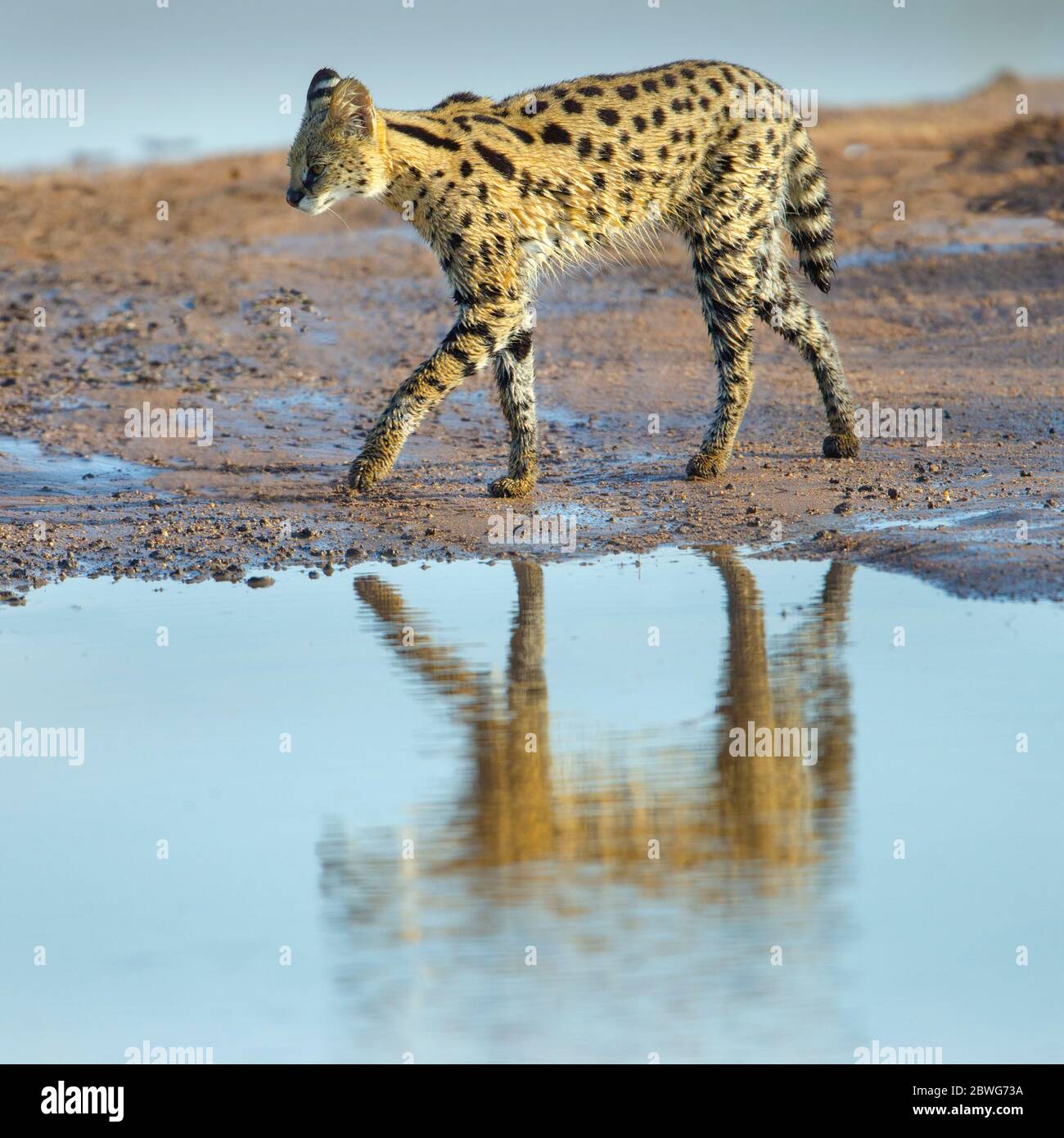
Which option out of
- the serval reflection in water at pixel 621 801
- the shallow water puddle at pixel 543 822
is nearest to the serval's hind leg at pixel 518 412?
the shallow water puddle at pixel 543 822

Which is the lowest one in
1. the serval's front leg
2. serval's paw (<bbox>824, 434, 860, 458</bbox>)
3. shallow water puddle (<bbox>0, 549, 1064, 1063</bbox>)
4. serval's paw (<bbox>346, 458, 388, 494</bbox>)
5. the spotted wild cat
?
shallow water puddle (<bbox>0, 549, 1064, 1063</bbox>)

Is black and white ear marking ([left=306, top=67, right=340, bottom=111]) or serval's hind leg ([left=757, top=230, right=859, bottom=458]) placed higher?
black and white ear marking ([left=306, top=67, right=340, bottom=111])

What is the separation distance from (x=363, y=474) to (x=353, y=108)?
1.66 meters

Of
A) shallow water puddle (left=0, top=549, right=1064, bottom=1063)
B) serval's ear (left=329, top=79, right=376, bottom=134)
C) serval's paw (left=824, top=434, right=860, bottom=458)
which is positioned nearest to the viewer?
shallow water puddle (left=0, top=549, right=1064, bottom=1063)

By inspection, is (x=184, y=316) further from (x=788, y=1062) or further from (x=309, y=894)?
(x=788, y=1062)

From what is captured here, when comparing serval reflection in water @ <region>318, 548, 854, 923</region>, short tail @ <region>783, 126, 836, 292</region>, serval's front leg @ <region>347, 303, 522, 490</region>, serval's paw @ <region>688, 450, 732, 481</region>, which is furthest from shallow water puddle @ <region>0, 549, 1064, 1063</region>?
short tail @ <region>783, 126, 836, 292</region>

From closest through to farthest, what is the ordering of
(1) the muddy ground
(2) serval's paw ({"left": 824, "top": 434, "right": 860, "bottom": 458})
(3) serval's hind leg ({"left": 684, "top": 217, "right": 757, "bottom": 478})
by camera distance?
1. (1) the muddy ground
2. (3) serval's hind leg ({"left": 684, "top": 217, "right": 757, "bottom": 478})
3. (2) serval's paw ({"left": 824, "top": 434, "right": 860, "bottom": 458})

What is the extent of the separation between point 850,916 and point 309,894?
1253 mm

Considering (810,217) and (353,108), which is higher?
(353,108)

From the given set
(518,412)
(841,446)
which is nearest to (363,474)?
(518,412)

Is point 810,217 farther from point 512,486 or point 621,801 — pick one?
point 621,801

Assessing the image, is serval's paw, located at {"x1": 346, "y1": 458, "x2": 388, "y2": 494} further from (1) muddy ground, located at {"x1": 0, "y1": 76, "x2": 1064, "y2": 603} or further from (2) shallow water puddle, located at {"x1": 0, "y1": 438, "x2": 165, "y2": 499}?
(2) shallow water puddle, located at {"x1": 0, "y1": 438, "x2": 165, "y2": 499}

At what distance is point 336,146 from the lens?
8.20m

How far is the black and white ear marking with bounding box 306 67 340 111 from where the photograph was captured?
8219 mm
